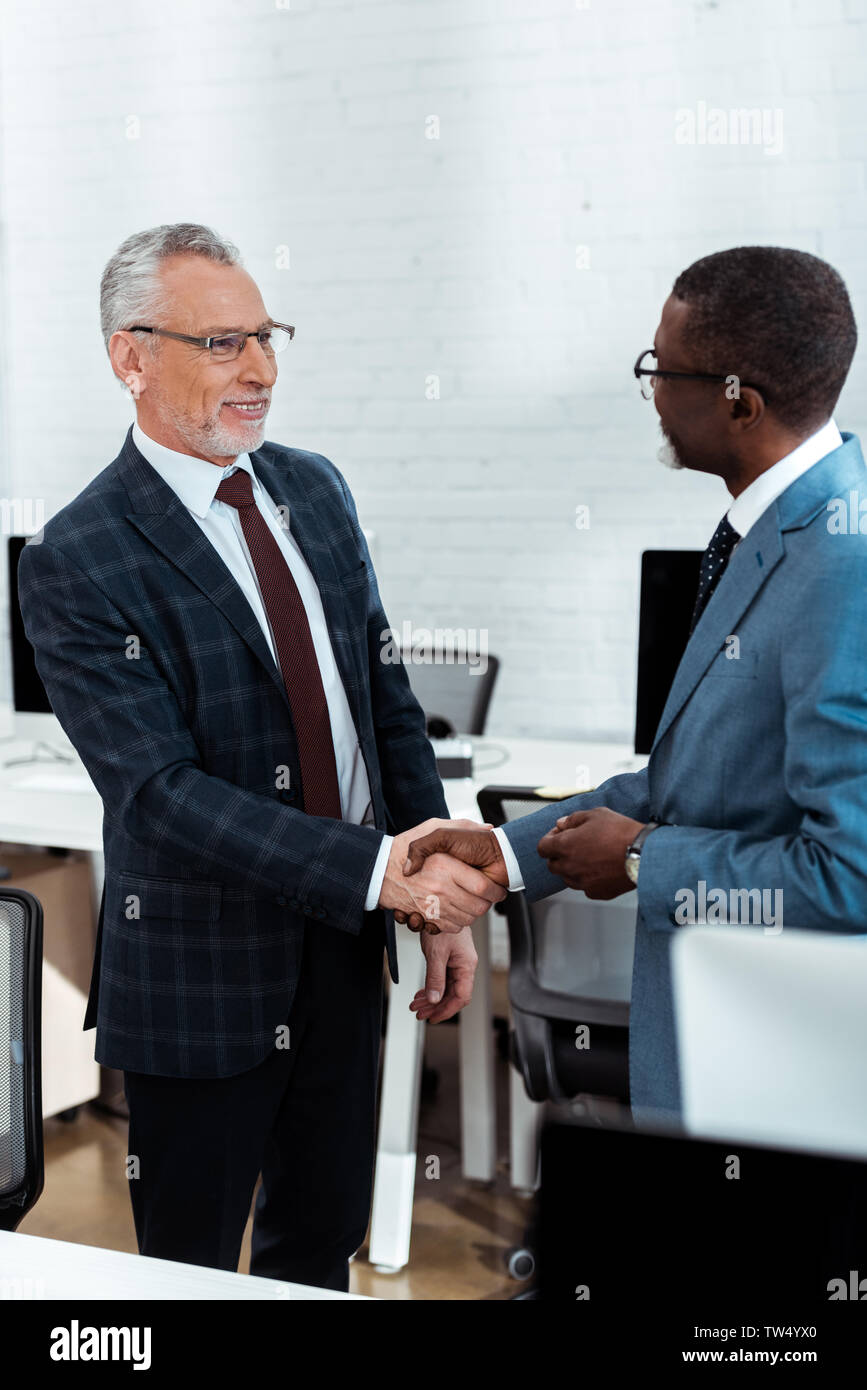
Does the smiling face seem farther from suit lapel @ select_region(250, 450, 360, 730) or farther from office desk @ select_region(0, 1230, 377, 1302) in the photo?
office desk @ select_region(0, 1230, 377, 1302)

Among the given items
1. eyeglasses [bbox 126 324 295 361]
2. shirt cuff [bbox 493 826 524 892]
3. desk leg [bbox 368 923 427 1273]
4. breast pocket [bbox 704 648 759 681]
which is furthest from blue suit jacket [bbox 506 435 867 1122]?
desk leg [bbox 368 923 427 1273]

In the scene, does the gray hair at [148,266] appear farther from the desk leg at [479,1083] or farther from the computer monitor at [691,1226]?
the desk leg at [479,1083]

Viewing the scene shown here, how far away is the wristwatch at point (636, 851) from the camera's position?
129 cm

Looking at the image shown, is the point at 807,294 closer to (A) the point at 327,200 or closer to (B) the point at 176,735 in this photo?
(B) the point at 176,735

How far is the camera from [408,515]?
13.7 ft

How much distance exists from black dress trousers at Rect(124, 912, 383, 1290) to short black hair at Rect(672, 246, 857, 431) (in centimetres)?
79

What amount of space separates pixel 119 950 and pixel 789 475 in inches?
37.1

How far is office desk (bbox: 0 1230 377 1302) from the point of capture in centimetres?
102

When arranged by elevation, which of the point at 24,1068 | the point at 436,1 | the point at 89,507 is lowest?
the point at 24,1068

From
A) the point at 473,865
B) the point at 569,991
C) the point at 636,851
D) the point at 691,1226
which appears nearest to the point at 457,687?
the point at 569,991

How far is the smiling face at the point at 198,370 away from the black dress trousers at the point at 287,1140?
623 mm

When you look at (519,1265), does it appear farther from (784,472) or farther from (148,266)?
(148,266)

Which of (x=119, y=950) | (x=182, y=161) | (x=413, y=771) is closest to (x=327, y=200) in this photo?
(x=182, y=161)

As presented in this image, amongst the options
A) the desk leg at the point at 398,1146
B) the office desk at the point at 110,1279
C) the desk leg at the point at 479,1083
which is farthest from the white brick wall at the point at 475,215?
the office desk at the point at 110,1279
